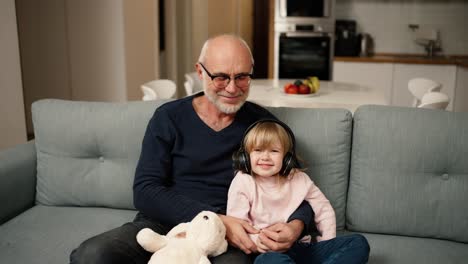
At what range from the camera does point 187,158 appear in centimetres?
174

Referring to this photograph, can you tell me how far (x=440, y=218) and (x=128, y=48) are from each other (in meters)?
3.21

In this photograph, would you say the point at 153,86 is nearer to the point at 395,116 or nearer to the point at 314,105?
the point at 314,105

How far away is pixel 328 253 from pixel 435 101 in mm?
1374

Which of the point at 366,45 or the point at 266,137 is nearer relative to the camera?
the point at 266,137

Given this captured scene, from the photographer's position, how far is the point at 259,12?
6773mm

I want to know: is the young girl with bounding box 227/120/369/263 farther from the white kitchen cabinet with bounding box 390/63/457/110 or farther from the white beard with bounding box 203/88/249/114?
the white kitchen cabinet with bounding box 390/63/457/110

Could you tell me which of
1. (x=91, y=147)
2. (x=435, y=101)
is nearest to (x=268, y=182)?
(x=91, y=147)

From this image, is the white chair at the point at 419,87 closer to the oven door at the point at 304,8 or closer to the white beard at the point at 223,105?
the white beard at the point at 223,105

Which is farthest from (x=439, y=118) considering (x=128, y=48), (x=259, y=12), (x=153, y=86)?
(x=259, y=12)

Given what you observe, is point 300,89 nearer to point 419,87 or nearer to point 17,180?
point 419,87

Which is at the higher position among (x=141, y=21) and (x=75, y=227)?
(x=141, y=21)

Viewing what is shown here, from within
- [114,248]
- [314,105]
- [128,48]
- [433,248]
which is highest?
[128,48]

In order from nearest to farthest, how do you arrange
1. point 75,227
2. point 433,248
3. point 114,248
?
point 114,248
point 433,248
point 75,227

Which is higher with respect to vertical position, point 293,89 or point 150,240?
point 293,89
